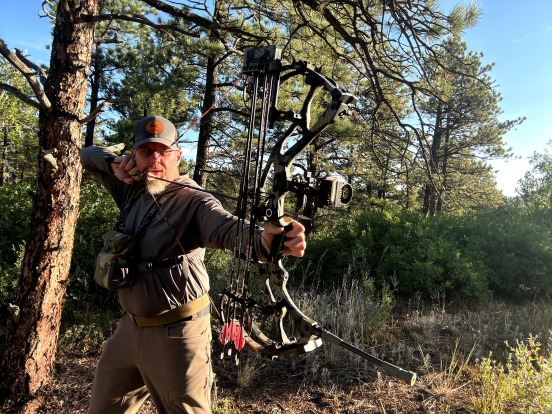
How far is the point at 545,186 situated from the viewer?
11742 mm

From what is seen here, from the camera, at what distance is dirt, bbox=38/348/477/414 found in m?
3.33

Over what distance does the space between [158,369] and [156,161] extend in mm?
1192

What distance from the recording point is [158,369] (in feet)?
6.25

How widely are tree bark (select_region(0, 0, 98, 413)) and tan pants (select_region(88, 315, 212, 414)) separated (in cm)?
165

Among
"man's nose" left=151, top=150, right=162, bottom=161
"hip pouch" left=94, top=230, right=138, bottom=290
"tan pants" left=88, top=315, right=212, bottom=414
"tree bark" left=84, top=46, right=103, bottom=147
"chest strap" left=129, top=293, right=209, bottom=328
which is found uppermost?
"tree bark" left=84, top=46, right=103, bottom=147

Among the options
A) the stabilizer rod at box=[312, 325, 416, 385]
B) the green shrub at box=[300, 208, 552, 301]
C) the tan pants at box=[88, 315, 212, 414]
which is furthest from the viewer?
the green shrub at box=[300, 208, 552, 301]

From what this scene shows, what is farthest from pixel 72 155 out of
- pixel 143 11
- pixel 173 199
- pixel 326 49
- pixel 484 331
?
pixel 143 11

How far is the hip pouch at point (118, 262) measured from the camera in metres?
1.93

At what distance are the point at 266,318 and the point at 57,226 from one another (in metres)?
2.89

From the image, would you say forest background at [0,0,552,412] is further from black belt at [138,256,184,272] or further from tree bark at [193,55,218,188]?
black belt at [138,256,184,272]

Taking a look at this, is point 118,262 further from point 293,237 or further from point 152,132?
point 293,237

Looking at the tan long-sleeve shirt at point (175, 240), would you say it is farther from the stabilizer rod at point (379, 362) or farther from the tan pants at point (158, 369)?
the stabilizer rod at point (379, 362)

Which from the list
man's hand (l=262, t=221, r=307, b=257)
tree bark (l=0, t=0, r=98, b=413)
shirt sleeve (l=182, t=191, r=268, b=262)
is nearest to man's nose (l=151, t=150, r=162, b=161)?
shirt sleeve (l=182, t=191, r=268, b=262)

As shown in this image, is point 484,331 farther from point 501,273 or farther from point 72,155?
point 72,155
